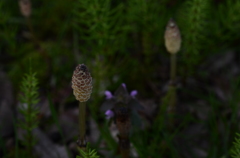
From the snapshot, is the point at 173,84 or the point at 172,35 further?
the point at 173,84

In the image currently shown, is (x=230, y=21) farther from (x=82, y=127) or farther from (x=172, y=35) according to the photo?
(x=82, y=127)

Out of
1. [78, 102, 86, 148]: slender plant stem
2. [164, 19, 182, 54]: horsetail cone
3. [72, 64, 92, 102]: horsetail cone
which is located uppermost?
[164, 19, 182, 54]: horsetail cone

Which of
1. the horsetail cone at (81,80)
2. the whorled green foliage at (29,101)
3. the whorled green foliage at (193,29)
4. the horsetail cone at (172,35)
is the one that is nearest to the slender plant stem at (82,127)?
the horsetail cone at (81,80)

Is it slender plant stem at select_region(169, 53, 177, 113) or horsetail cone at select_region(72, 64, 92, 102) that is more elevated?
horsetail cone at select_region(72, 64, 92, 102)

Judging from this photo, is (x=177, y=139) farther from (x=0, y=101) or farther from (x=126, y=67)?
(x=0, y=101)

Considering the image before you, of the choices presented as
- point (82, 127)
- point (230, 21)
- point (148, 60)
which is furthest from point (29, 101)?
point (230, 21)

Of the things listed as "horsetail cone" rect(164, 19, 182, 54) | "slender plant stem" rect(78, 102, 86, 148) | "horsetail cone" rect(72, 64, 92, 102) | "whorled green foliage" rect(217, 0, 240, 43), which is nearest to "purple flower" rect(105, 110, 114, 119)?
"slender plant stem" rect(78, 102, 86, 148)

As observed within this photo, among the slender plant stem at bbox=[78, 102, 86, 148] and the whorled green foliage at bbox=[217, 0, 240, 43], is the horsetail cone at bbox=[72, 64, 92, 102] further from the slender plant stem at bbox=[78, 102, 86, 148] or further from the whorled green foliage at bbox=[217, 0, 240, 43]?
the whorled green foliage at bbox=[217, 0, 240, 43]

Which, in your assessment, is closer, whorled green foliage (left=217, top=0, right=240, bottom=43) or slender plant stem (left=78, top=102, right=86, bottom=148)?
slender plant stem (left=78, top=102, right=86, bottom=148)

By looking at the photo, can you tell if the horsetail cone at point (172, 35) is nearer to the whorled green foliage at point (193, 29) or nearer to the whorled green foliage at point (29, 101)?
the whorled green foliage at point (193, 29)
